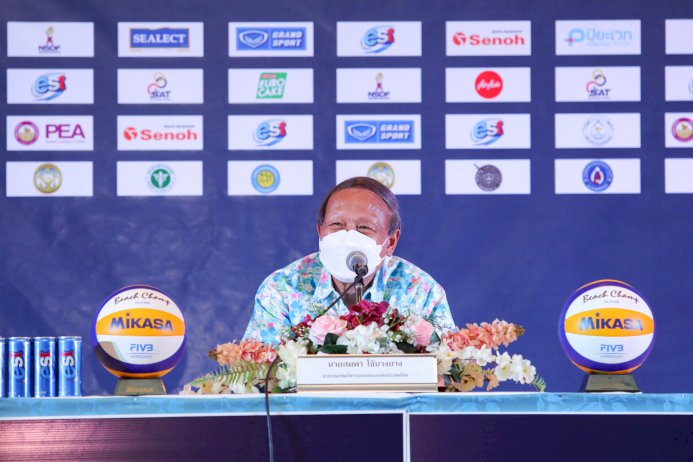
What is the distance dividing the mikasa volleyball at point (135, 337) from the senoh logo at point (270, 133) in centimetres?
260

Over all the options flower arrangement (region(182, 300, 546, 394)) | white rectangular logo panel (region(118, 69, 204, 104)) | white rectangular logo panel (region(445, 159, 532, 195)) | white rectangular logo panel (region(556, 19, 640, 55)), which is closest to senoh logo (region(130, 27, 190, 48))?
white rectangular logo panel (region(118, 69, 204, 104))

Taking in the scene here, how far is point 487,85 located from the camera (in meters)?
4.35

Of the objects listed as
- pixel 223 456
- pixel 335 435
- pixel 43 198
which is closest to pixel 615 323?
pixel 335 435

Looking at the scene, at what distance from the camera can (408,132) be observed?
4340 millimetres

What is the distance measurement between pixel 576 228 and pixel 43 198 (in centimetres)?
251

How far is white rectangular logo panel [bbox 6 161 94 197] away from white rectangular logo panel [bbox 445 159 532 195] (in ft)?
5.59

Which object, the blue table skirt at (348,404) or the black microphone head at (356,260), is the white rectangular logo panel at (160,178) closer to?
the black microphone head at (356,260)

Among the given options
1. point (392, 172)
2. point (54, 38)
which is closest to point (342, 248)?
point (392, 172)

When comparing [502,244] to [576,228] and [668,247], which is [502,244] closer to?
[576,228]

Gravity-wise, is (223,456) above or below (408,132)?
below

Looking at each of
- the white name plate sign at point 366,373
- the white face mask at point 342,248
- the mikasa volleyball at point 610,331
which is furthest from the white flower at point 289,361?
the white face mask at point 342,248

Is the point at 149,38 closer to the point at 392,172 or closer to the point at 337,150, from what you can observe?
the point at 337,150

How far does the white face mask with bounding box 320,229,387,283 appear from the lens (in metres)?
2.38

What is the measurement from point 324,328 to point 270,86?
2.79m
